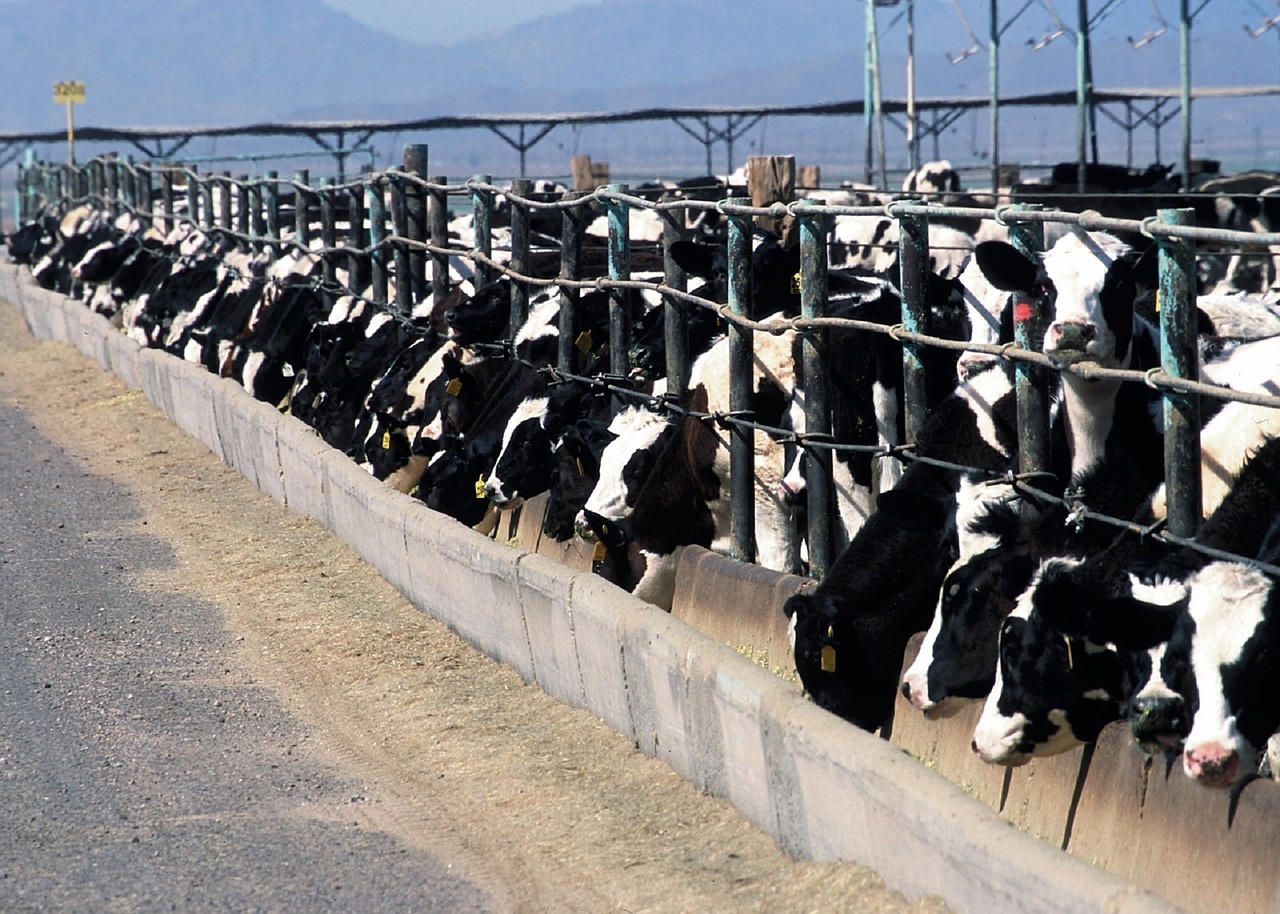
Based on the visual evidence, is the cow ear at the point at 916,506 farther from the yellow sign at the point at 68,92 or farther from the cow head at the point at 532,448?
the yellow sign at the point at 68,92

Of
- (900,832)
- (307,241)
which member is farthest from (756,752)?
(307,241)

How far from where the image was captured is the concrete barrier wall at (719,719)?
4.21 meters

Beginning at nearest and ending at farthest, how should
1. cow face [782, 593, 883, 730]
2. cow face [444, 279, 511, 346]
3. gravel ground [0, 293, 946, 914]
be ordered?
gravel ground [0, 293, 946, 914]
cow face [782, 593, 883, 730]
cow face [444, 279, 511, 346]

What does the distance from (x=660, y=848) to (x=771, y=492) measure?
2.93 meters

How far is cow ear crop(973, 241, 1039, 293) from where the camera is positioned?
5.87 m

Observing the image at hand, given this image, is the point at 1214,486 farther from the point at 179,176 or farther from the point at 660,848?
the point at 179,176

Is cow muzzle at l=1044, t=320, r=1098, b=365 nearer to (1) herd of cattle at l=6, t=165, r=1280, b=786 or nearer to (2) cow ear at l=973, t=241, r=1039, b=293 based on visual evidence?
(1) herd of cattle at l=6, t=165, r=1280, b=786

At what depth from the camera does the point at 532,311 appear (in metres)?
11.2

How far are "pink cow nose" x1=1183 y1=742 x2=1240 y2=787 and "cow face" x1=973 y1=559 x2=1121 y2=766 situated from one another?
64cm

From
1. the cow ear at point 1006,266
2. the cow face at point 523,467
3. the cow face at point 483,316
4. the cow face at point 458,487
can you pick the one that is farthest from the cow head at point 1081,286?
the cow face at point 483,316

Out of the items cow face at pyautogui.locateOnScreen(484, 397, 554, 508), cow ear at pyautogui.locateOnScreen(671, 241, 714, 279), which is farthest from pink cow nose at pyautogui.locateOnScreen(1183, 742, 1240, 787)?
cow face at pyautogui.locateOnScreen(484, 397, 554, 508)

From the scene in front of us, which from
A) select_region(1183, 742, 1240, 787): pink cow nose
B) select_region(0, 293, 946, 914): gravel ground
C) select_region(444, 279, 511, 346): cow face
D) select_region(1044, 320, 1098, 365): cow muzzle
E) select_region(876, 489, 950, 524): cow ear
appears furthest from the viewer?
select_region(444, 279, 511, 346): cow face

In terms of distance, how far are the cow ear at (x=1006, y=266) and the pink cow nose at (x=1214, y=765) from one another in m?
2.01

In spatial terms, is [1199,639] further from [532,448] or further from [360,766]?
[532,448]
